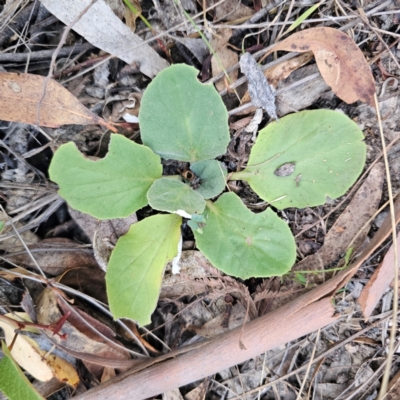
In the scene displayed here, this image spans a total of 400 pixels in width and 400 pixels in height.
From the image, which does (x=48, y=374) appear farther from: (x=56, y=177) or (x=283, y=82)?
(x=283, y=82)

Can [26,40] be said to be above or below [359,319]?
above

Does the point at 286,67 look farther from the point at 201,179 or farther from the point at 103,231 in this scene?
the point at 103,231

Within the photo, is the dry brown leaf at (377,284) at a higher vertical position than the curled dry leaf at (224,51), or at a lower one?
lower

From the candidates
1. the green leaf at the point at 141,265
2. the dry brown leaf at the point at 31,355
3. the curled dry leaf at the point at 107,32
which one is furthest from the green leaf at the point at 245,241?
the dry brown leaf at the point at 31,355

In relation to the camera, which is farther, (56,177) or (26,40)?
(26,40)

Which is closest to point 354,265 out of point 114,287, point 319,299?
point 319,299

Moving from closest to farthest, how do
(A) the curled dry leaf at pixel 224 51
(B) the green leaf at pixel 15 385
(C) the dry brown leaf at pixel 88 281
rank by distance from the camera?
1. (B) the green leaf at pixel 15 385
2. (A) the curled dry leaf at pixel 224 51
3. (C) the dry brown leaf at pixel 88 281

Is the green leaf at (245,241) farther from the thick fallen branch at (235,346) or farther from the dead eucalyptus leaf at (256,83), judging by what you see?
the dead eucalyptus leaf at (256,83)
